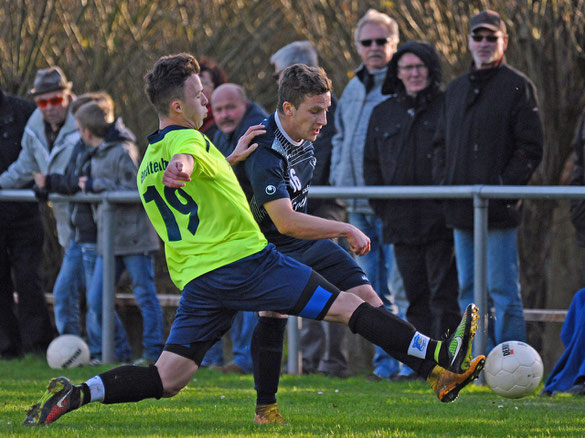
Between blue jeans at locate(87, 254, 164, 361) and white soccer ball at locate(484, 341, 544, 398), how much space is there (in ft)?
11.0

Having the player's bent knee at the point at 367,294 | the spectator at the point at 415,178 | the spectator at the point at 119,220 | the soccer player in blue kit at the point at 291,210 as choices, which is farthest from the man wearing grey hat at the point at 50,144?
the player's bent knee at the point at 367,294

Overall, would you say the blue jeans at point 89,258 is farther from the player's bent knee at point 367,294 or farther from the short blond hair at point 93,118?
the player's bent knee at point 367,294

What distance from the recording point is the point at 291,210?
570cm

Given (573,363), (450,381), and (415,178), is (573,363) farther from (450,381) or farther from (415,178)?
(450,381)

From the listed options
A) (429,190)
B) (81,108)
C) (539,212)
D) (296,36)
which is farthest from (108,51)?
(429,190)

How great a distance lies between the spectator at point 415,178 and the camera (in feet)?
28.2

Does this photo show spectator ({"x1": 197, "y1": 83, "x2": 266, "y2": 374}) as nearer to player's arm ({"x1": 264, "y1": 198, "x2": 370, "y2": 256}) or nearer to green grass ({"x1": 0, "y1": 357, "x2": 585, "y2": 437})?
green grass ({"x1": 0, "y1": 357, "x2": 585, "y2": 437})

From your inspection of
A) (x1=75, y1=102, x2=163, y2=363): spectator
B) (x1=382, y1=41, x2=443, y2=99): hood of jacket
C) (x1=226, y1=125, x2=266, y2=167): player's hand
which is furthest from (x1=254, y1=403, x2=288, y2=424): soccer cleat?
(x1=75, y1=102, x2=163, y2=363): spectator

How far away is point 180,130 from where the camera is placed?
554 cm

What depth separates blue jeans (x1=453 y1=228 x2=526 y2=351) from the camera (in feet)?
26.7

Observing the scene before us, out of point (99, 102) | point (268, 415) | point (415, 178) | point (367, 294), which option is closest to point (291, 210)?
point (367, 294)

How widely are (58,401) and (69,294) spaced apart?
4.72 m

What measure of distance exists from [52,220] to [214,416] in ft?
20.7

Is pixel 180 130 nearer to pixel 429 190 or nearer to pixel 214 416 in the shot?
pixel 214 416
